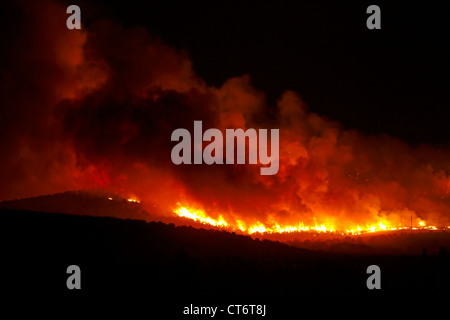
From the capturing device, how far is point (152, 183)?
4450 centimetres

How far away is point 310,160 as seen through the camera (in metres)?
53.7

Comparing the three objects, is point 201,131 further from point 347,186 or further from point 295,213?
point 347,186
